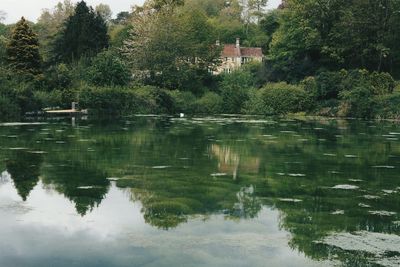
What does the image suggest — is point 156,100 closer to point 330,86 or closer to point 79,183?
point 330,86

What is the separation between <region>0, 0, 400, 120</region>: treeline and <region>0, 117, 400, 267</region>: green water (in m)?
22.0

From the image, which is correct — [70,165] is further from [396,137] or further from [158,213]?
[396,137]

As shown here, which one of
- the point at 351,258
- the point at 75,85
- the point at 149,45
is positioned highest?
the point at 149,45

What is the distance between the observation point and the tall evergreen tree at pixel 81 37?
54375 mm

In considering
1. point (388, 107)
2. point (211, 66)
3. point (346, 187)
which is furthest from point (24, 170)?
point (211, 66)

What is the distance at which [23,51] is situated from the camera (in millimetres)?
41500

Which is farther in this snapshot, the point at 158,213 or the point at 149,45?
the point at 149,45

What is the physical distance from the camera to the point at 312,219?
32.0 ft

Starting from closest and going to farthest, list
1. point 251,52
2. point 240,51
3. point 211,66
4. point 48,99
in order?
point 48,99 → point 211,66 → point 240,51 → point 251,52

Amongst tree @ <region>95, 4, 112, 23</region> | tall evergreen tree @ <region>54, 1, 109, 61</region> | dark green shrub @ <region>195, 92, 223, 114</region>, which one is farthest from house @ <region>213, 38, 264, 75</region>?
dark green shrub @ <region>195, 92, 223, 114</region>

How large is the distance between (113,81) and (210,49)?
1872 centimetres

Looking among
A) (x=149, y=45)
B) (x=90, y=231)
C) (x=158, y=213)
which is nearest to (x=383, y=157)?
(x=158, y=213)

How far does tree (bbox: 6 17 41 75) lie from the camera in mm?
41469

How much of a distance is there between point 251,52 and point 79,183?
79.2 m
